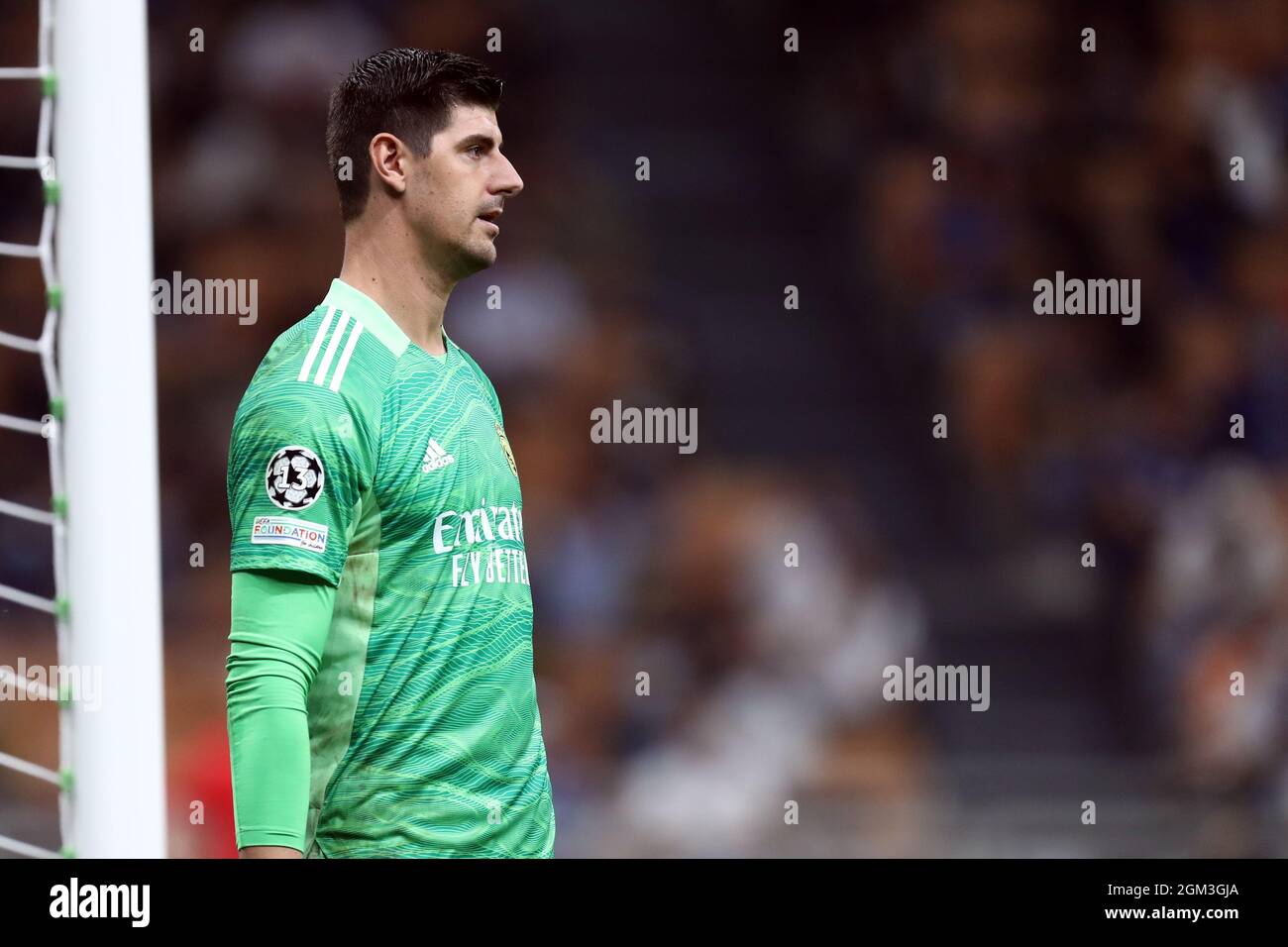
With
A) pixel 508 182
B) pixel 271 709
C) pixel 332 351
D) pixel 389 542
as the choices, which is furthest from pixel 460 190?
pixel 271 709

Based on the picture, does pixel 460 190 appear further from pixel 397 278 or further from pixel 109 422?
pixel 109 422

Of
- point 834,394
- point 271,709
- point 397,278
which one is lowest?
point 271,709

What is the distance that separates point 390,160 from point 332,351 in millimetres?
282

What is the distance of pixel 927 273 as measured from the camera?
23.3 ft

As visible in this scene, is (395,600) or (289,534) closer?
(289,534)

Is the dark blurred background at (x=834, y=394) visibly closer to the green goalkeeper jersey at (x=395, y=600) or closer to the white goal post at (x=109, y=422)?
the white goal post at (x=109, y=422)

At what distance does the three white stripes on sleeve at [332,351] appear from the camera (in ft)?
6.77

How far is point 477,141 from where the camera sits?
88.9 inches

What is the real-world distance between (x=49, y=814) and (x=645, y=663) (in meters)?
2.17

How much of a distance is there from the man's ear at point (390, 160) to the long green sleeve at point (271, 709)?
0.53 metres

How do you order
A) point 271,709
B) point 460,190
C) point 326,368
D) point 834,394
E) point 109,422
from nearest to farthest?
1. point 271,709
2. point 326,368
3. point 460,190
4. point 109,422
5. point 834,394

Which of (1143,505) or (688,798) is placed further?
(1143,505)
